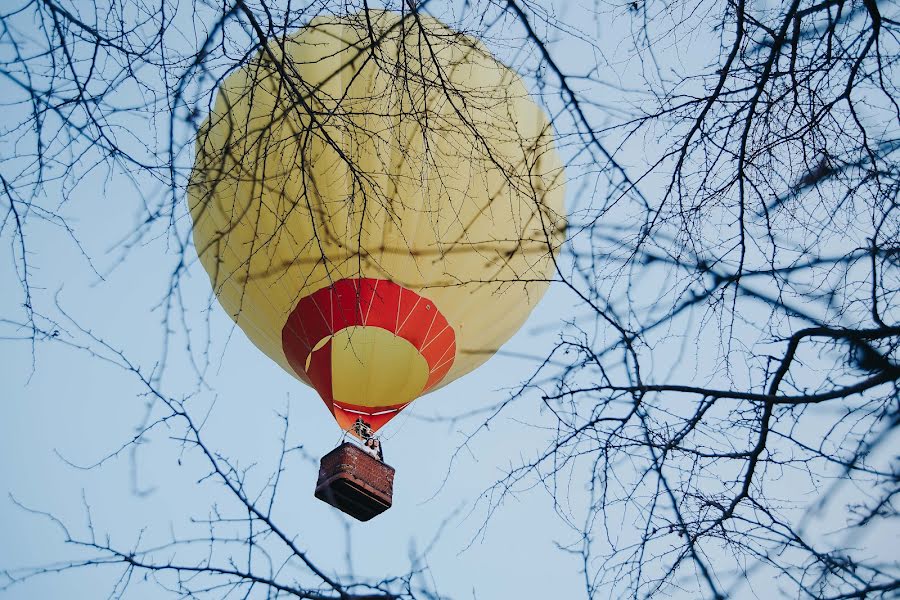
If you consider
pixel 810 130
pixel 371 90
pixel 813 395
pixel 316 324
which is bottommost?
pixel 813 395

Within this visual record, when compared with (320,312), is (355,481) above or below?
below

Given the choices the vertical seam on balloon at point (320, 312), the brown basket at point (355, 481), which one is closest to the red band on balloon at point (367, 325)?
the vertical seam on balloon at point (320, 312)

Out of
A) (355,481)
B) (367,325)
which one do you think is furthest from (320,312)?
(355,481)

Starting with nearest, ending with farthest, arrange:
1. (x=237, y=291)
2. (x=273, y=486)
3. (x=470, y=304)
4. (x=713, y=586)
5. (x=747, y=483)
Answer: (x=713, y=586) → (x=747, y=483) → (x=273, y=486) → (x=237, y=291) → (x=470, y=304)

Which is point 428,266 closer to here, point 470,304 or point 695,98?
point 470,304

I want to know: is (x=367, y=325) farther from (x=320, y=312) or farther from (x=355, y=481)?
(x=355, y=481)

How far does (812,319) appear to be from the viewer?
265 centimetres

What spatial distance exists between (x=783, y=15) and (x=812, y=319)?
1.02m

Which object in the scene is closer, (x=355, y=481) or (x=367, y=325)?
(x=355, y=481)

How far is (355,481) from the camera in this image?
590cm

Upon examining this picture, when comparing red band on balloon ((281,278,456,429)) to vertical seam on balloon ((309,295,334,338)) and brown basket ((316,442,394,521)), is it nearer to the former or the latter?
vertical seam on balloon ((309,295,334,338))

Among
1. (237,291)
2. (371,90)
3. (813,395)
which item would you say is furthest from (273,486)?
(237,291)

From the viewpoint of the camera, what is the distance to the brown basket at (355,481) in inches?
232

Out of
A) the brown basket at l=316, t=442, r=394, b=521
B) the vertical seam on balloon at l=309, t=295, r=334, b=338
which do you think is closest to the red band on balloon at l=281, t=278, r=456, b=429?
the vertical seam on balloon at l=309, t=295, r=334, b=338
